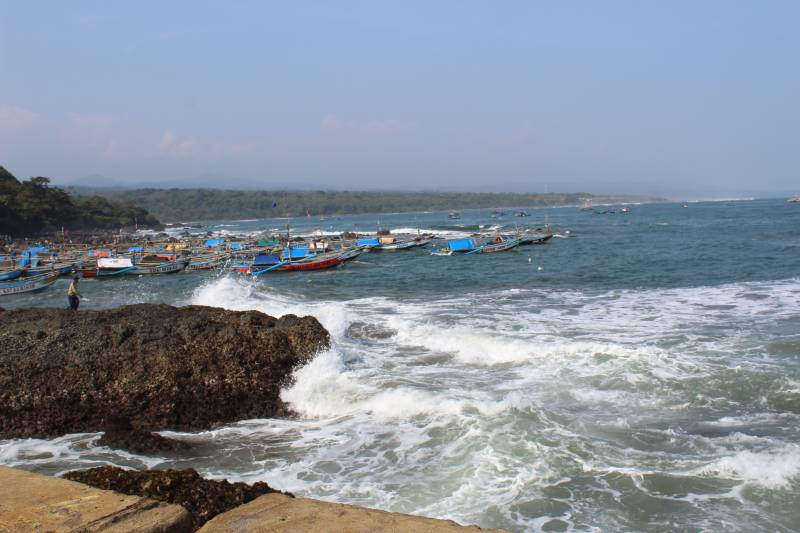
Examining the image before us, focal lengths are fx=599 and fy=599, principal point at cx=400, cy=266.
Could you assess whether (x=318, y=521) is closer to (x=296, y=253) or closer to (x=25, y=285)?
(x=25, y=285)

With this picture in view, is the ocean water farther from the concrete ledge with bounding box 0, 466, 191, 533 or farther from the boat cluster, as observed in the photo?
the boat cluster

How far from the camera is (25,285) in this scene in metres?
30.7

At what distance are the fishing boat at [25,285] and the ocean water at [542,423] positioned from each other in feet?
58.3

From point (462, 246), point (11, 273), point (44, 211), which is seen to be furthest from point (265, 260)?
point (44, 211)

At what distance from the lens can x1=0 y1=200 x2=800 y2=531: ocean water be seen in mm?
7258

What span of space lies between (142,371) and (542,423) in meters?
6.86

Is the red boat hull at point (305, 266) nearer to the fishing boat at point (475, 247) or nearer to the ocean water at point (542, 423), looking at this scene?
the fishing boat at point (475, 247)

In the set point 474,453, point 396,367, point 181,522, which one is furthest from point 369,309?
point 181,522

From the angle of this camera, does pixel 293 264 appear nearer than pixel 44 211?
Yes

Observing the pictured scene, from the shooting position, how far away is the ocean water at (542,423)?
726 centimetres

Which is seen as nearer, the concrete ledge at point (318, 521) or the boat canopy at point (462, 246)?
the concrete ledge at point (318, 521)

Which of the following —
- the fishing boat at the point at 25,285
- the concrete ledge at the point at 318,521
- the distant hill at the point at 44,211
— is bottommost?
the fishing boat at the point at 25,285

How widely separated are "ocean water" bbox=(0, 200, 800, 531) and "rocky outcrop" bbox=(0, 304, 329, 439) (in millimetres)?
400

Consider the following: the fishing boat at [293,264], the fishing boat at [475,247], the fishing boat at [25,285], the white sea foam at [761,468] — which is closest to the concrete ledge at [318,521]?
the white sea foam at [761,468]
